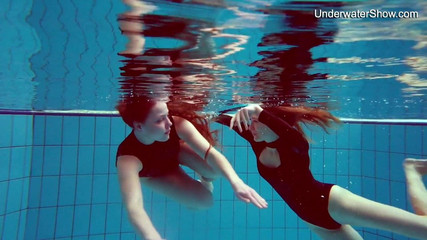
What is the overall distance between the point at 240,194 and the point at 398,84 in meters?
3.27

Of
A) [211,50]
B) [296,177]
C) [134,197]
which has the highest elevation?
[211,50]

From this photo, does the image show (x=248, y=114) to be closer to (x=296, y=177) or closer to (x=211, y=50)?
(x=296, y=177)

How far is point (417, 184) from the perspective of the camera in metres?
4.76

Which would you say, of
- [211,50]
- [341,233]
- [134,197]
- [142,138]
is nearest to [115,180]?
[142,138]

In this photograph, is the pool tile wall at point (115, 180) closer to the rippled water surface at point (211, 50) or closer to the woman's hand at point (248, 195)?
the rippled water surface at point (211, 50)

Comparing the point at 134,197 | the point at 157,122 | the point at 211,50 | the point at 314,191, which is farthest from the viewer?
the point at 157,122

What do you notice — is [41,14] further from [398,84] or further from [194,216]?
[194,216]

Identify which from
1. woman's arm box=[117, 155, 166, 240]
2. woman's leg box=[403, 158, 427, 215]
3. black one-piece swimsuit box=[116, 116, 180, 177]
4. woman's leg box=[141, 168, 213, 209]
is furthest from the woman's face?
woman's leg box=[403, 158, 427, 215]

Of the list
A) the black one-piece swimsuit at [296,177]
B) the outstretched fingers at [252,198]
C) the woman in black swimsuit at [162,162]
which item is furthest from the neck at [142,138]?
the outstretched fingers at [252,198]

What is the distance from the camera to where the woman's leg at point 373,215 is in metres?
3.92

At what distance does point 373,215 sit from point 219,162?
197 centimetres

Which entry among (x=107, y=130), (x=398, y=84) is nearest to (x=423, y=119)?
(x=398, y=84)

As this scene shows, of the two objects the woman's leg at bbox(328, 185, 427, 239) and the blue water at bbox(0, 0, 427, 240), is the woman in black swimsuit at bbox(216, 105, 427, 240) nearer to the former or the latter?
the woman's leg at bbox(328, 185, 427, 239)

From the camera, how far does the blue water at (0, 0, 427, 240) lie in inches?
115
